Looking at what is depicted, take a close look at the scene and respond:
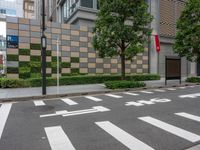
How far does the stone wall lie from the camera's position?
17.5m

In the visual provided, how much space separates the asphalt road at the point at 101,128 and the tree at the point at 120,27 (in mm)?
7418

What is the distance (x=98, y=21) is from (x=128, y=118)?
1037 cm

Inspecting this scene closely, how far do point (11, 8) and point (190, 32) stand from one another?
8017cm

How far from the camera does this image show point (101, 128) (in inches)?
237

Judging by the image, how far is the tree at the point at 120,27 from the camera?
49.6 feet

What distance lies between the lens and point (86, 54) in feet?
68.1

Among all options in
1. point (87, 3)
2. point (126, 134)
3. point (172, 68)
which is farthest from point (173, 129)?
point (87, 3)

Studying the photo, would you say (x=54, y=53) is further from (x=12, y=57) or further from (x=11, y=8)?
(x=11, y=8)

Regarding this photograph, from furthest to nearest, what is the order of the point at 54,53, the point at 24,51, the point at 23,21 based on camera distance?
the point at 54,53, the point at 23,21, the point at 24,51

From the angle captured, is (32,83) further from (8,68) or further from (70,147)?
(70,147)

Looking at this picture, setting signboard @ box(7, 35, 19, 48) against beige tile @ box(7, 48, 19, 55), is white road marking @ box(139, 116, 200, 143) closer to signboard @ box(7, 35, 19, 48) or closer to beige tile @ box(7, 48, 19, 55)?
beige tile @ box(7, 48, 19, 55)

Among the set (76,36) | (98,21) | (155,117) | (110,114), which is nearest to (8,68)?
(76,36)

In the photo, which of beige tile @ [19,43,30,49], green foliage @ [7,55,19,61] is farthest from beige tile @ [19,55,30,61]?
beige tile @ [19,43,30,49]

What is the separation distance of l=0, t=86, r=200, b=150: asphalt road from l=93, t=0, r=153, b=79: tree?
7.42 m
